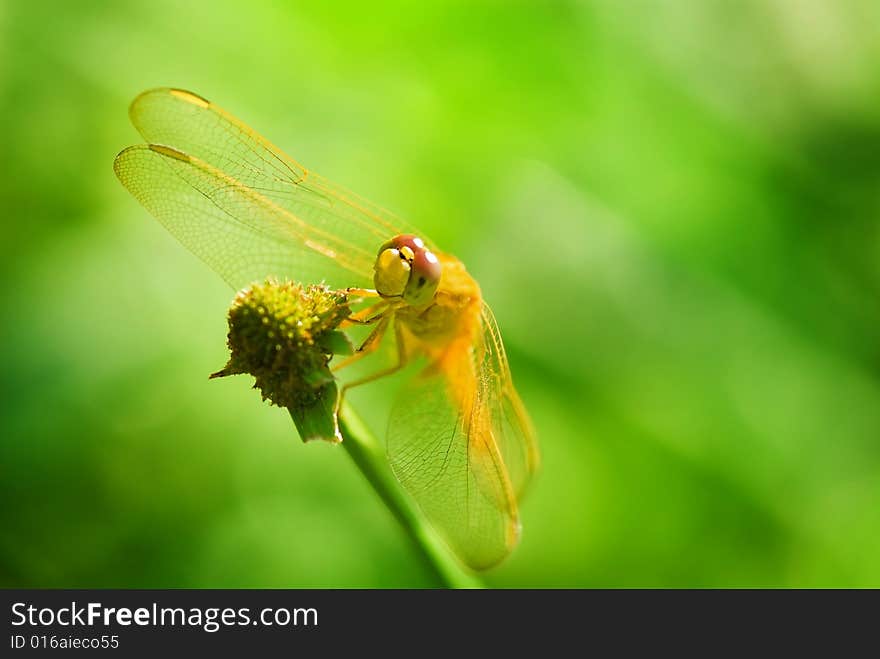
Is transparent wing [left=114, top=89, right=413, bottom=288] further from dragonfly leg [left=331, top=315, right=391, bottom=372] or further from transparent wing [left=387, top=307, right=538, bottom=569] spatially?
transparent wing [left=387, top=307, right=538, bottom=569]

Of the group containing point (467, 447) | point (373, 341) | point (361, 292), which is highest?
point (361, 292)

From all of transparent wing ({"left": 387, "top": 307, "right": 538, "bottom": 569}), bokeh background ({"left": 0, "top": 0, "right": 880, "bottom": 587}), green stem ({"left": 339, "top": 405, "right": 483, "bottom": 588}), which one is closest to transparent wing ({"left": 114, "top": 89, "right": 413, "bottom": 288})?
transparent wing ({"left": 387, "top": 307, "right": 538, "bottom": 569})

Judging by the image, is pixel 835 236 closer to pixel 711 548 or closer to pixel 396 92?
pixel 711 548

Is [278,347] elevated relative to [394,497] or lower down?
elevated

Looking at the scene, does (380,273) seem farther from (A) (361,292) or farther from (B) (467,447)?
(B) (467,447)

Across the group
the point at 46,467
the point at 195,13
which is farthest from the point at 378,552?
the point at 195,13

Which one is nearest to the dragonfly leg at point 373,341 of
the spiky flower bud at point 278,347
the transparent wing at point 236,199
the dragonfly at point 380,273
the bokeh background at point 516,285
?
the dragonfly at point 380,273

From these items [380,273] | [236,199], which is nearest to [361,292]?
[380,273]
